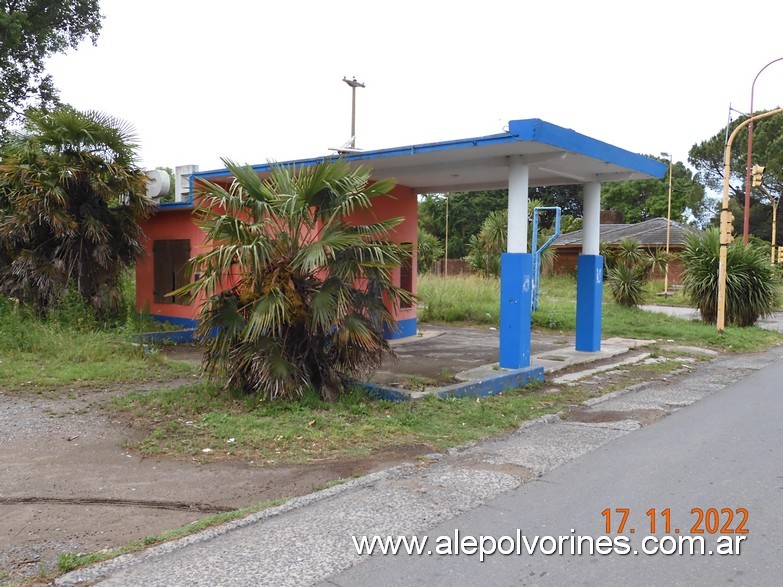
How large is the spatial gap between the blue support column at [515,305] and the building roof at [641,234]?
29084 millimetres

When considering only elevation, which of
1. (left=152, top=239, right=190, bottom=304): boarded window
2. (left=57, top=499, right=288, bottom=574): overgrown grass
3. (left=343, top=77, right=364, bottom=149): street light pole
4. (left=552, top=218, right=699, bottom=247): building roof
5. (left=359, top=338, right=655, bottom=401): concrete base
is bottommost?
(left=57, top=499, right=288, bottom=574): overgrown grass

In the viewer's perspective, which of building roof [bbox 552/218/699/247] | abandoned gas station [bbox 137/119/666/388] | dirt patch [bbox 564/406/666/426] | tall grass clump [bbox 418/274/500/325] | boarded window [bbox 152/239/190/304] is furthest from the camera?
building roof [bbox 552/218/699/247]

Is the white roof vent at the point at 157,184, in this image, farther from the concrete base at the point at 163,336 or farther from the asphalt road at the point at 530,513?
the asphalt road at the point at 530,513

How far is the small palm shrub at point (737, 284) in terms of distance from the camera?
18.6 m

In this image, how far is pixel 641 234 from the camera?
136 ft

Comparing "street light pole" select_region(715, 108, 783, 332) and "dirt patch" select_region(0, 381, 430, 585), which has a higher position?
"street light pole" select_region(715, 108, 783, 332)

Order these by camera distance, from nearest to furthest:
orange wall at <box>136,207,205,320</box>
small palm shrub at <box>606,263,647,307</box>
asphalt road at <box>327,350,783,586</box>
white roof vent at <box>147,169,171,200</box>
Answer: asphalt road at <box>327,350,783,586</box> → orange wall at <box>136,207,205,320</box> → white roof vent at <box>147,169,171,200</box> → small palm shrub at <box>606,263,647,307</box>

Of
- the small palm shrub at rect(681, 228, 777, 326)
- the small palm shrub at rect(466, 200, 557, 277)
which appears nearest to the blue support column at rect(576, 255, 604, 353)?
the small palm shrub at rect(681, 228, 777, 326)

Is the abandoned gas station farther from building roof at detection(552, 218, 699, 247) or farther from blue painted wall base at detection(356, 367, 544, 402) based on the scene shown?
building roof at detection(552, 218, 699, 247)

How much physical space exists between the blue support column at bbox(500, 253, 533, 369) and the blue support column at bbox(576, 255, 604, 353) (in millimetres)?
3419

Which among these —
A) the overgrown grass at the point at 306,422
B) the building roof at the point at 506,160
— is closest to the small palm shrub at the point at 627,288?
the building roof at the point at 506,160

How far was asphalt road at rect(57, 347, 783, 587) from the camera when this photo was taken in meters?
3.93

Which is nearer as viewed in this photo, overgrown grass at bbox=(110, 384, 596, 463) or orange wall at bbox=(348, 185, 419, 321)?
overgrown grass at bbox=(110, 384, 596, 463)

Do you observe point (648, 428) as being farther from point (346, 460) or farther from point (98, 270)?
point (98, 270)
